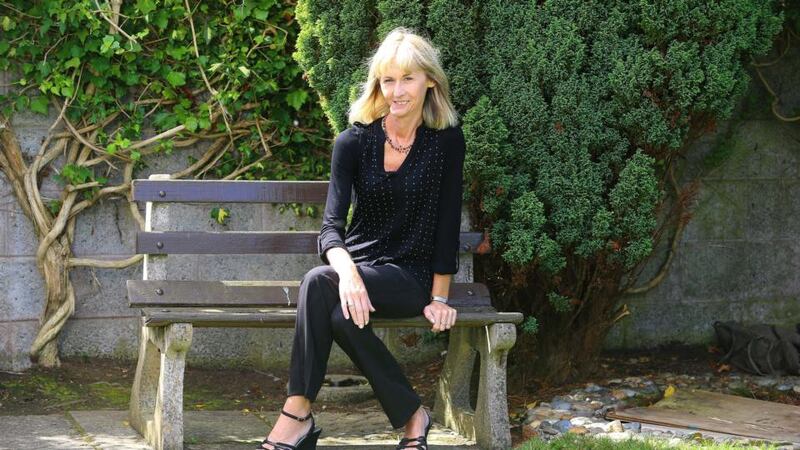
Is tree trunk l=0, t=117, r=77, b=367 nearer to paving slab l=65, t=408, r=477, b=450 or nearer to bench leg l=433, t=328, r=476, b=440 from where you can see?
paving slab l=65, t=408, r=477, b=450

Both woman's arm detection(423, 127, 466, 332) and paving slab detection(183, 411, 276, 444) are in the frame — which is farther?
paving slab detection(183, 411, 276, 444)

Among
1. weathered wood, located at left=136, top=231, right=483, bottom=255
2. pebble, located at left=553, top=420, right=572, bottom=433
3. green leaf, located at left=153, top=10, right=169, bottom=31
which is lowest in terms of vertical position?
pebble, located at left=553, top=420, right=572, bottom=433

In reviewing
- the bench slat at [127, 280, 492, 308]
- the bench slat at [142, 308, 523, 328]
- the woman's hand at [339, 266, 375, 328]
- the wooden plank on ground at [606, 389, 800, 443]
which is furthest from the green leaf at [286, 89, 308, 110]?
the wooden plank on ground at [606, 389, 800, 443]

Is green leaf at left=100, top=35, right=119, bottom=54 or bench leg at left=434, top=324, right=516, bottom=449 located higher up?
green leaf at left=100, top=35, right=119, bottom=54

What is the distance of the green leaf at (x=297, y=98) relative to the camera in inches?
219

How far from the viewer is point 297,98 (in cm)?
557

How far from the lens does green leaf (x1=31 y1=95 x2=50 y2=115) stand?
535 cm

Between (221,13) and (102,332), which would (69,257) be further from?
(221,13)

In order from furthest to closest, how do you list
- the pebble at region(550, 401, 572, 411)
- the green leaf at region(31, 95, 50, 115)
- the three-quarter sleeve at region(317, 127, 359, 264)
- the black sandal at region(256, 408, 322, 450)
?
1. the green leaf at region(31, 95, 50, 115)
2. the pebble at region(550, 401, 572, 411)
3. the three-quarter sleeve at region(317, 127, 359, 264)
4. the black sandal at region(256, 408, 322, 450)

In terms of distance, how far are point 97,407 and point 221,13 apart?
1991 millimetres

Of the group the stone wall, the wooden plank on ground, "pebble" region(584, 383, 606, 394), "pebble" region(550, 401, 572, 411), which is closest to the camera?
the wooden plank on ground

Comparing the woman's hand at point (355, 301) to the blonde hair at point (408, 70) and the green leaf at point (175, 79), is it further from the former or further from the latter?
the green leaf at point (175, 79)

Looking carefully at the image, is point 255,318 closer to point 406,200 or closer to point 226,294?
point 226,294

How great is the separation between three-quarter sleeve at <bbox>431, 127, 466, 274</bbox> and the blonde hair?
106 mm
